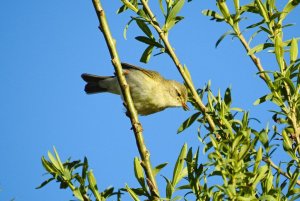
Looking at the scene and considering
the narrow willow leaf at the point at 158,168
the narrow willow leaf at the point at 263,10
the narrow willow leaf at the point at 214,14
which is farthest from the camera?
the narrow willow leaf at the point at 214,14

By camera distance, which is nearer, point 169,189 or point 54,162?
point 169,189

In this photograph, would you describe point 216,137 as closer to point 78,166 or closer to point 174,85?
point 78,166

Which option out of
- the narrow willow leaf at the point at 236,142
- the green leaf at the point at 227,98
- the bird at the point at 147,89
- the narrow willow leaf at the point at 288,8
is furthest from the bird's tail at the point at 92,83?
the narrow willow leaf at the point at 236,142

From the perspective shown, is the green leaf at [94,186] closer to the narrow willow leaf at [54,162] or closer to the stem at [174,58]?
the narrow willow leaf at [54,162]

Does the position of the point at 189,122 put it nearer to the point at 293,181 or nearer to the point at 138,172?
the point at 138,172

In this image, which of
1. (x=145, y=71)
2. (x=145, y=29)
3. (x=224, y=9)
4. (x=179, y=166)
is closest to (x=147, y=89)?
(x=145, y=71)

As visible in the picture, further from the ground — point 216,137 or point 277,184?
point 216,137

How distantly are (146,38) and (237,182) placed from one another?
4.03ft

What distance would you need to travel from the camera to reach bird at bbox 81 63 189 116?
7.44 metres

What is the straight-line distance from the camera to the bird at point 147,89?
7438 millimetres

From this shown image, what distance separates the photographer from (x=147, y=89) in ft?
24.6

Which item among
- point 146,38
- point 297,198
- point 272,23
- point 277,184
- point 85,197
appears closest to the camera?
point 297,198

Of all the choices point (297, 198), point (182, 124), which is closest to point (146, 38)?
point (182, 124)

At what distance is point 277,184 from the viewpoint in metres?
2.31
